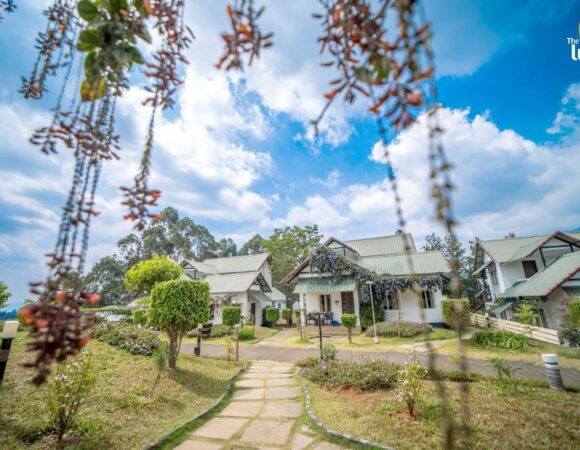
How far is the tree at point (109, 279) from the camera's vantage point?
162ft

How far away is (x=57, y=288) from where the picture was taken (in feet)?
3.75

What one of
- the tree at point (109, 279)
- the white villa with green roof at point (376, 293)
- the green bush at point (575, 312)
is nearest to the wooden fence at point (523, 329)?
the green bush at point (575, 312)

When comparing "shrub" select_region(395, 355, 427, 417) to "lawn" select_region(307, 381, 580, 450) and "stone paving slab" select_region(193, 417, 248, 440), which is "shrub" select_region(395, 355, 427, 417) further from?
"stone paving slab" select_region(193, 417, 248, 440)

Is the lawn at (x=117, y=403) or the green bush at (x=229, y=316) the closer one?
the lawn at (x=117, y=403)

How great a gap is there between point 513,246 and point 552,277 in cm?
869

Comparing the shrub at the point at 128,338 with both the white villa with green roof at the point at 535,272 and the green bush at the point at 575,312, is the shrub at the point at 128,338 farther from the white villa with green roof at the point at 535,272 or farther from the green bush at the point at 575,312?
the white villa with green roof at the point at 535,272

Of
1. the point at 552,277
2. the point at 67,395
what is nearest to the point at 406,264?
the point at 552,277

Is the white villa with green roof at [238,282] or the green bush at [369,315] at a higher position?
the white villa with green roof at [238,282]

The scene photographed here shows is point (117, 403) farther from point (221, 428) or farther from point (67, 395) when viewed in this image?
point (221, 428)

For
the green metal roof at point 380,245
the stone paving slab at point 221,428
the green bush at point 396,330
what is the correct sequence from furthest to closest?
1. the green metal roof at point 380,245
2. the green bush at point 396,330
3. the stone paving slab at point 221,428

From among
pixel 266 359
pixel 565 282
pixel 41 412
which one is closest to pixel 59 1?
pixel 41 412

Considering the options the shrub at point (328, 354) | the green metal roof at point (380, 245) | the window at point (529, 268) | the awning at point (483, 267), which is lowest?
the shrub at point (328, 354)

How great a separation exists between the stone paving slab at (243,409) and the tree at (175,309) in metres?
2.71

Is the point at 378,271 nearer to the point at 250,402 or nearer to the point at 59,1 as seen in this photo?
the point at 250,402
